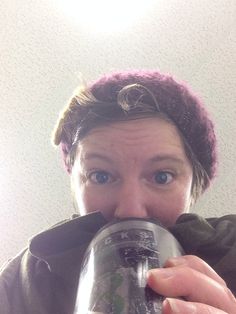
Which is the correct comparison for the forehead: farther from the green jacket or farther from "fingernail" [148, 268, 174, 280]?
"fingernail" [148, 268, 174, 280]

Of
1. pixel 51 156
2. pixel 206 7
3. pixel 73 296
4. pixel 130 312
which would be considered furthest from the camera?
pixel 51 156

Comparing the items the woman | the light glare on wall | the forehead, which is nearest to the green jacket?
the woman

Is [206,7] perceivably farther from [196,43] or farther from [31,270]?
[31,270]

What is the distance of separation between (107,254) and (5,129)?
80 cm

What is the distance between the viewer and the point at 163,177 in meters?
0.58

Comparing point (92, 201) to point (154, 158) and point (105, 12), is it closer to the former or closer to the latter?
point (154, 158)

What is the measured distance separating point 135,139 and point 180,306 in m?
0.29

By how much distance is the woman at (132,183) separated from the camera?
49 centimetres

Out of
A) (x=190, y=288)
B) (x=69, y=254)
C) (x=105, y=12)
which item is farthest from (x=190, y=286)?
(x=105, y=12)

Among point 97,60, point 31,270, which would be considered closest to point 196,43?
point 97,60

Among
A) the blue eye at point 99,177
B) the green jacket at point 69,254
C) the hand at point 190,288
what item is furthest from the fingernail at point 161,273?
the blue eye at point 99,177

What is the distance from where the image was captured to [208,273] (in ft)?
1.31

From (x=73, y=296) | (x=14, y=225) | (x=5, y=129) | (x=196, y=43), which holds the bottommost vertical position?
(x=14, y=225)

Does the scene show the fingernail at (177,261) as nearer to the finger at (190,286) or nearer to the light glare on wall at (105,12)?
the finger at (190,286)
